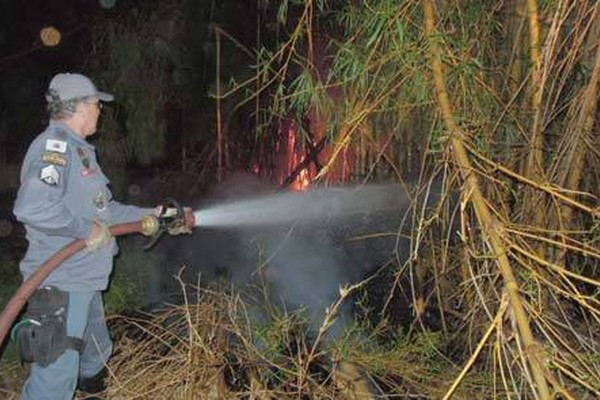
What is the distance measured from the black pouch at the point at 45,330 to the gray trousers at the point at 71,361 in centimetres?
3

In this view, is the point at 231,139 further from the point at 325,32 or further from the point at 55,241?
the point at 55,241

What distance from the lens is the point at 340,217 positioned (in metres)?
6.90

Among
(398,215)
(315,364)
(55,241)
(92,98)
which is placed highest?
(92,98)

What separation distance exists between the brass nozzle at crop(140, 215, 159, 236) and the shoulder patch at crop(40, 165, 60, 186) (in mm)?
583

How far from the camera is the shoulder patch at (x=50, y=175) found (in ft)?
8.82

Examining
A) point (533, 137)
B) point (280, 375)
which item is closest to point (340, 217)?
point (280, 375)

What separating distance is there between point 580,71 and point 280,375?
7.32 feet

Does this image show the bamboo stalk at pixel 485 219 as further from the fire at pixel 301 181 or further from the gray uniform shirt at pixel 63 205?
the fire at pixel 301 181

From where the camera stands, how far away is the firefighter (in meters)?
2.72

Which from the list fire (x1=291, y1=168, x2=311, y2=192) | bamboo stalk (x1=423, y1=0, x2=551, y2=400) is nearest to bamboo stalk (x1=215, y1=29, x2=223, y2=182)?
fire (x1=291, y1=168, x2=311, y2=192)

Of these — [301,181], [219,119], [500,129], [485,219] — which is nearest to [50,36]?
[219,119]

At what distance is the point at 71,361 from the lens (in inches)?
115

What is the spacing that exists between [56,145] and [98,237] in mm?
443

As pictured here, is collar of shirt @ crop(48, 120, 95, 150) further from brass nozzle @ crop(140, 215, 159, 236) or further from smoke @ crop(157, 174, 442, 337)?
smoke @ crop(157, 174, 442, 337)
